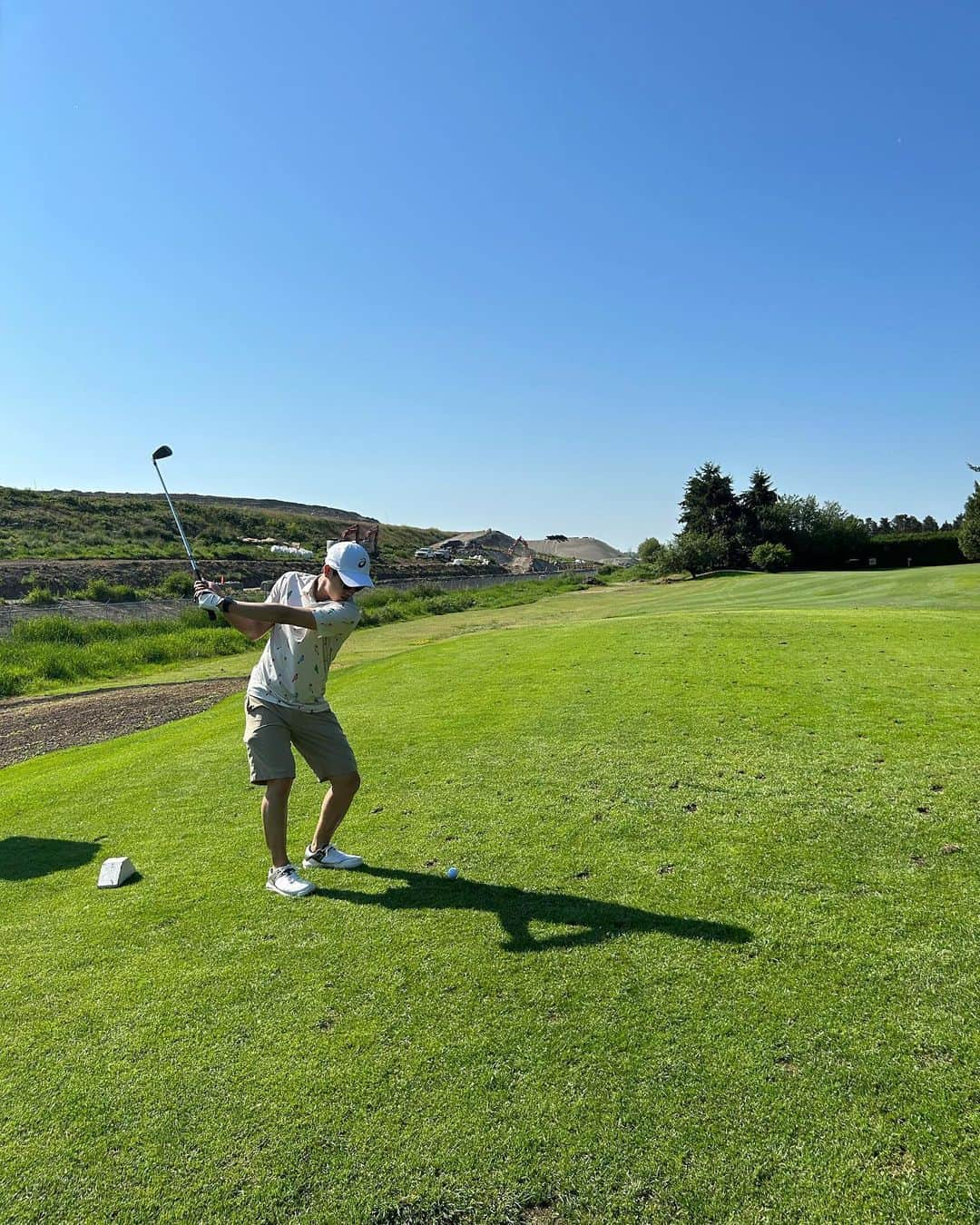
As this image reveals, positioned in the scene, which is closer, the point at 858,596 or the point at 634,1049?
the point at 634,1049

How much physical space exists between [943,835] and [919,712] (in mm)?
3205

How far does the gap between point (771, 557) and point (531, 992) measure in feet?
203

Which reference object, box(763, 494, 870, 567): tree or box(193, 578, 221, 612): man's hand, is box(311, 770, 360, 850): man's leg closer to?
box(193, 578, 221, 612): man's hand

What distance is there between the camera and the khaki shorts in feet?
17.2

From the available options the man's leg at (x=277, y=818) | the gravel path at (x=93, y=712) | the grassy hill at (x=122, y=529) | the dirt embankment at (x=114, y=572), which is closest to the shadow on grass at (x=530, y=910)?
the man's leg at (x=277, y=818)

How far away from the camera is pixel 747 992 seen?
139 inches

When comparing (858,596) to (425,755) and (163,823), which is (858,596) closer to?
(425,755)

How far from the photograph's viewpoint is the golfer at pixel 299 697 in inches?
196

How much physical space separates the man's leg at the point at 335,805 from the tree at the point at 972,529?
56343mm

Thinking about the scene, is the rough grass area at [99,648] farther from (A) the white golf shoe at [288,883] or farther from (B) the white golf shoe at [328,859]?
(A) the white golf shoe at [288,883]

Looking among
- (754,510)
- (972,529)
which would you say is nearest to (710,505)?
(754,510)

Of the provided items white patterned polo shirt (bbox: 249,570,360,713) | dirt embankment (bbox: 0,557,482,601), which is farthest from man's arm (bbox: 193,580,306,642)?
dirt embankment (bbox: 0,557,482,601)

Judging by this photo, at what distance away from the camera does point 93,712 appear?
706 inches

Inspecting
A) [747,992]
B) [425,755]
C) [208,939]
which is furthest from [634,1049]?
[425,755]
